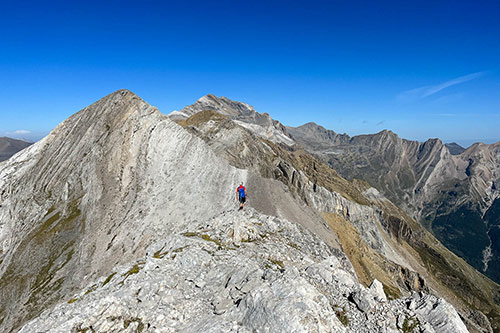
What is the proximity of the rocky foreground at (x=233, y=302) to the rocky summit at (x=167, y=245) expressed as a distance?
8cm

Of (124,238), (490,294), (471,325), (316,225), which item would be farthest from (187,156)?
(490,294)

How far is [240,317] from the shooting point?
14.4 meters

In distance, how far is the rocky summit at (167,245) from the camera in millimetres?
15109

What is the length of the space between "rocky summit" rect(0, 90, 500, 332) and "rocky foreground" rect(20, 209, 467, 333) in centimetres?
8

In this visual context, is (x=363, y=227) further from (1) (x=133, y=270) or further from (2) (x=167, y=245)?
(1) (x=133, y=270)

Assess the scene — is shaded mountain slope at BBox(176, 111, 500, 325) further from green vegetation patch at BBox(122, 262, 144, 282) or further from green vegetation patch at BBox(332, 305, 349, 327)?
green vegetation patch at BBox(332, 305, 349, 327)

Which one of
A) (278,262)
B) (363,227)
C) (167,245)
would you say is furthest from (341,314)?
(363,227)

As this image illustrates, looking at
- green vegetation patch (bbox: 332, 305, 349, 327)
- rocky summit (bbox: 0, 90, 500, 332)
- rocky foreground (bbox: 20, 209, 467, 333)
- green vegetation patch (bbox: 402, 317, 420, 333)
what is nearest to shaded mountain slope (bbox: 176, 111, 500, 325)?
rocky summit (bbox: 0, 90, 500, 332)

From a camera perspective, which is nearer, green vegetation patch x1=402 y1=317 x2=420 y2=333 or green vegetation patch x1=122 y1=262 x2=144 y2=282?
green vegetation patch x1=402 y1=317 x2=420 y2=333

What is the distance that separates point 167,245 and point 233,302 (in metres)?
11.4

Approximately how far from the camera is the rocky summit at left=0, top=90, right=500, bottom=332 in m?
15.1

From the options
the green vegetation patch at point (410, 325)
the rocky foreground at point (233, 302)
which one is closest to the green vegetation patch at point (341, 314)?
the rocky foreground at point (233, 302)

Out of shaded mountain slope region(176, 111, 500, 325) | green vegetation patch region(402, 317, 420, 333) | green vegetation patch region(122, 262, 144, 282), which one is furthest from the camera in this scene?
shaded mountain slope region(176, 111, 500, 325)

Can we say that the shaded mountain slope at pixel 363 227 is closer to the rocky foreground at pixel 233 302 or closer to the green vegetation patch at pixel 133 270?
the rocky foreground at pixel 233 302
